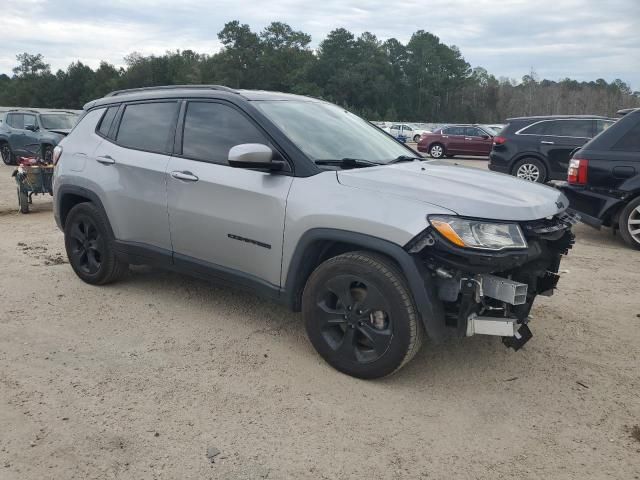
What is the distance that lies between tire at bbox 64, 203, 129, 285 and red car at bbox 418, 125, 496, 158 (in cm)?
2081

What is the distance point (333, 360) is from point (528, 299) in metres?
1.28

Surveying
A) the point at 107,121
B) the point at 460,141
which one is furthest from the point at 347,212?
the point at 460,141

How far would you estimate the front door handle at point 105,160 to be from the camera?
4775 millimetres

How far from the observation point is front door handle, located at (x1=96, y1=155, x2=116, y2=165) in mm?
4775

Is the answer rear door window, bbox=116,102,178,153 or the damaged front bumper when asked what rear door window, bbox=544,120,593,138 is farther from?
rear door window, bbox=116,102,178,153

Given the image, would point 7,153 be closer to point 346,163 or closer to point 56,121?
point 56,121

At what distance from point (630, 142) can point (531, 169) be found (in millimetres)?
6277

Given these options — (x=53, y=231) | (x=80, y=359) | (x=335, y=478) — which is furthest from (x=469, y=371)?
(x=53, y=231)

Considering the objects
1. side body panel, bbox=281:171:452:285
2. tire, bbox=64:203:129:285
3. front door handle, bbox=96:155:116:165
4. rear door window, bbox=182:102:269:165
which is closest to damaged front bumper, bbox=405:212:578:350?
side body panel, bbox=281:171:452:285

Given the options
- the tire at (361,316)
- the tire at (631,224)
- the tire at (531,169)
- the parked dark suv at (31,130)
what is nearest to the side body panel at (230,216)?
the tire at (361,316)

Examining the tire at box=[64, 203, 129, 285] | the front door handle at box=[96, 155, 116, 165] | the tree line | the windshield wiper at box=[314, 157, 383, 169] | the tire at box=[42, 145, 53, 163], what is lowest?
the tire at box=[64, 203, 129, 285]

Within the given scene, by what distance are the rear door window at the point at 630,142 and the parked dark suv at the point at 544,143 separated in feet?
18.9

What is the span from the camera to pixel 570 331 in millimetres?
4336

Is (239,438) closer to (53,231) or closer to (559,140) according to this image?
(53,231)
